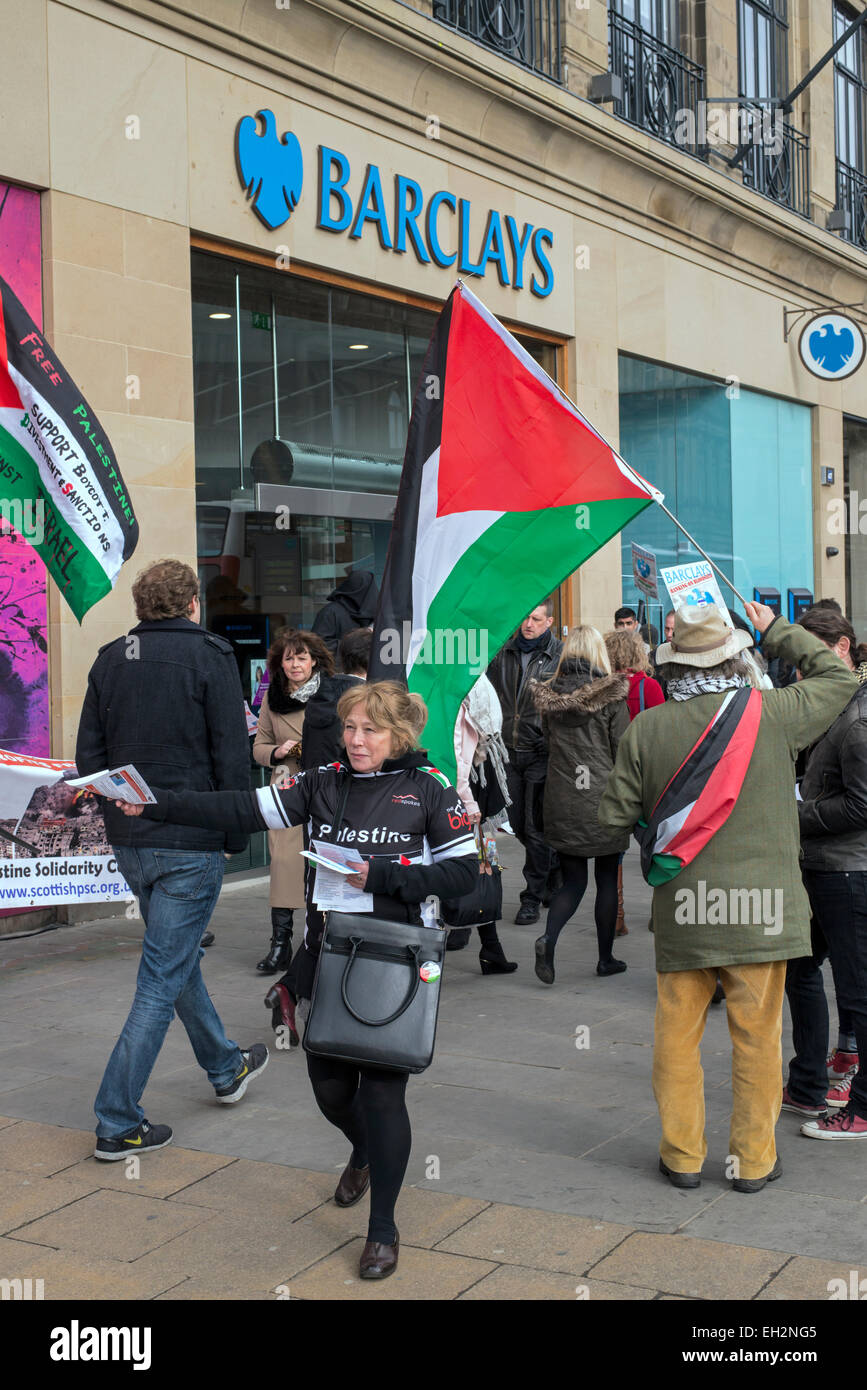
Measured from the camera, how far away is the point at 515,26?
13.4 m

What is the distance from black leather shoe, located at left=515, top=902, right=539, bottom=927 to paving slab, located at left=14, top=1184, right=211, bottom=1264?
4653mm

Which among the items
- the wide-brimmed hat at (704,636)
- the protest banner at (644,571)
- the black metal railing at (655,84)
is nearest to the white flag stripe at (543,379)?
the wide-brimmed hat at (704,636)

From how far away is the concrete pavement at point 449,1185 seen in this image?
3.93 metres

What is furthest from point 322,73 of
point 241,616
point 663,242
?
point 663,242

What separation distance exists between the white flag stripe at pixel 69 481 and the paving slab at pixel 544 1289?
10.5ft

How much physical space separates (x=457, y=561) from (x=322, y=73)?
282 inches

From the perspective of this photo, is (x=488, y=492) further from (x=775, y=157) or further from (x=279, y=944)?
(x=775, y=157)

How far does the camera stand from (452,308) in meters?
5.29

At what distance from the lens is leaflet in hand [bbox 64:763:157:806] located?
172 inches

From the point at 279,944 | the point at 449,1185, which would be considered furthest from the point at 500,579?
the point at 279,944

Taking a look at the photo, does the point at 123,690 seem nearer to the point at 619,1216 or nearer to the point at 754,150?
the point at 619,1216

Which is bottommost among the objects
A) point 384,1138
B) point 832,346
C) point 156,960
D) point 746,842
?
point 384,1138

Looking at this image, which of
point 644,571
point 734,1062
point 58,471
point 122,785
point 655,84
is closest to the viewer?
point 122,785

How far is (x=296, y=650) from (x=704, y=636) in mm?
3292
